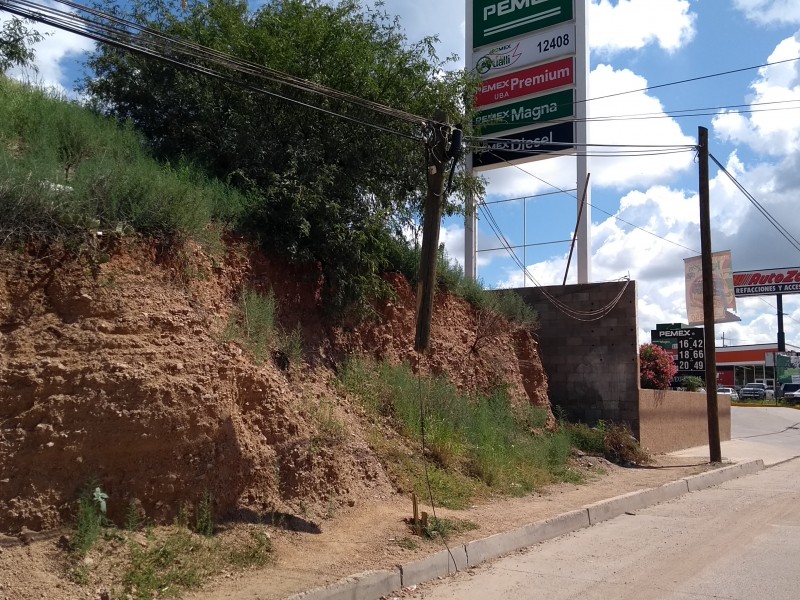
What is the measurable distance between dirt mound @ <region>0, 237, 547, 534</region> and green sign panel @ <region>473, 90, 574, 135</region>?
12.3 metres

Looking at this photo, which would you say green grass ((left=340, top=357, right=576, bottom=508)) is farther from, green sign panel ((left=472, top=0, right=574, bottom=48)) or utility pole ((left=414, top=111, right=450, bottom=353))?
green sign panel ((left=472, top=0, right=574, bottom=48))

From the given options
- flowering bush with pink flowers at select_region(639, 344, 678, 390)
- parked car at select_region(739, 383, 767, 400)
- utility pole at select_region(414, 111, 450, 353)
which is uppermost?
utility pole at select_region(414, 111, 450, 353)

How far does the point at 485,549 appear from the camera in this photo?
8688mm

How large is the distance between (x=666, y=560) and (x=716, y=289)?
2064 centimetres

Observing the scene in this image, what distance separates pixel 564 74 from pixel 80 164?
14356 mm

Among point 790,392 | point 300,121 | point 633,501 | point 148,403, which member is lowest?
point 790,392

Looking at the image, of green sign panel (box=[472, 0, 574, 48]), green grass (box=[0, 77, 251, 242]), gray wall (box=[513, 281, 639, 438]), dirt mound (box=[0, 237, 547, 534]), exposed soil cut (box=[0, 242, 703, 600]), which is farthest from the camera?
green sign panel (box=[472, 0, 574, 48])

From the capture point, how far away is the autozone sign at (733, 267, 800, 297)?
66.7 meters

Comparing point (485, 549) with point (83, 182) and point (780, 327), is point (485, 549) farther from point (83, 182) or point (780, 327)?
point (780, 327)

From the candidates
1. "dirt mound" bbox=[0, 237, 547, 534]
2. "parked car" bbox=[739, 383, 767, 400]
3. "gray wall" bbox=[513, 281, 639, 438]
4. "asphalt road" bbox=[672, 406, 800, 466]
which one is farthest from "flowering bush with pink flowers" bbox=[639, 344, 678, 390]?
"parked car" bbox=[739, 383, 767, 400]

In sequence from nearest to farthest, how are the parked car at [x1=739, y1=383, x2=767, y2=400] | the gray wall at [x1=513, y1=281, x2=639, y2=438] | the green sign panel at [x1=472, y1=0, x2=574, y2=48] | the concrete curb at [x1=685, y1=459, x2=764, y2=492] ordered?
1. the concrete curb at [x1=685, y1=459, x2=764, y2=492]
2. the gray wall at [x1=513, y1=281, x2=639, y2=438]
3. the green sign panel at [x1=472, y1=0, x2=574, y2=48]
4. the parked car at [x1=739, y1=383, x2=767, y2=400]

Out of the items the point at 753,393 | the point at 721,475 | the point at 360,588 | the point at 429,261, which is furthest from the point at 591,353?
the point at 753,393

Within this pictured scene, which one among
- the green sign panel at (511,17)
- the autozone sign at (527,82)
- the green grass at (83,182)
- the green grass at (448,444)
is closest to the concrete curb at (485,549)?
the green grass at (448,444)

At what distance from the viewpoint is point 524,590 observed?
733 cm
